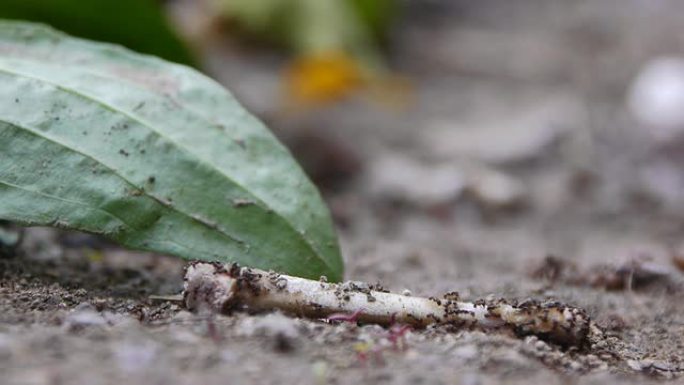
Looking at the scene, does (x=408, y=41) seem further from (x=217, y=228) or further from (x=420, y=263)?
(x=217, y=228)

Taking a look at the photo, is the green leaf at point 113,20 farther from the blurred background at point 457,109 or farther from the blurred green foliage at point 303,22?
the blurred green foliage at point 303,22

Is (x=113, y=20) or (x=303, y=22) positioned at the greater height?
(x=303, y=22)

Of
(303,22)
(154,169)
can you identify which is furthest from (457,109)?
(154,169)

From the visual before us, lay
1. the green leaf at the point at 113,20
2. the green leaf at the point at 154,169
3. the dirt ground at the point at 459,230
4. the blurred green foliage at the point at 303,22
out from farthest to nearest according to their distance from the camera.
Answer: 1. the blurred green foliage at the point at 303,22
2. the green leaf at the point at 113,20
3. the green leaf at the point at 154,169
4. the dirt ground at the point at 459,230

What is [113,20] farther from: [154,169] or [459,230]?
[459,230]

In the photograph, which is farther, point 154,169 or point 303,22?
point 303,22

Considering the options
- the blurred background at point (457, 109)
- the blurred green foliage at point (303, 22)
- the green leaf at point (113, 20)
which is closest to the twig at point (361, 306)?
the blurred background at point (457, 109)
